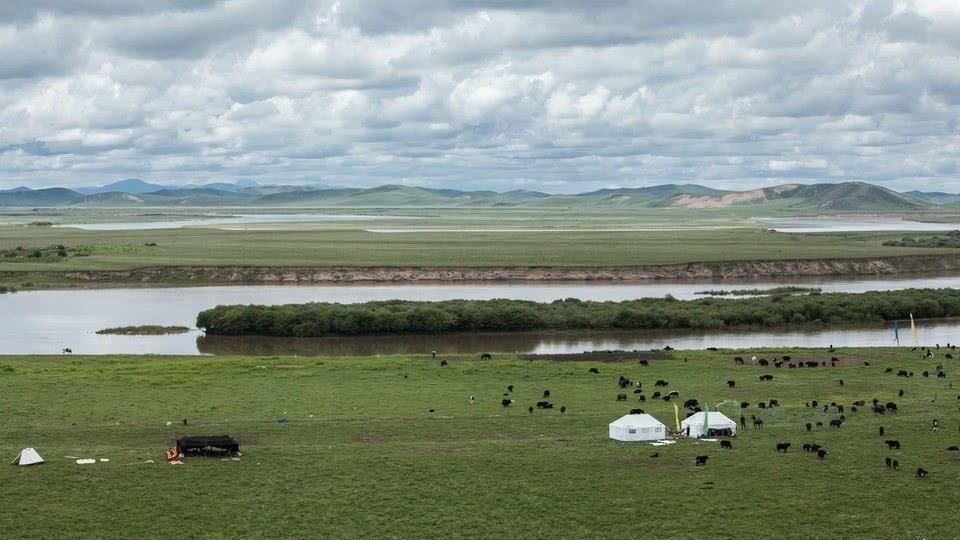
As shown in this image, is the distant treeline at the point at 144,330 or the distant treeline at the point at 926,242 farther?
the distant treeline at the point at 926,242

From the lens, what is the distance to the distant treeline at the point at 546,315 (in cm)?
6625

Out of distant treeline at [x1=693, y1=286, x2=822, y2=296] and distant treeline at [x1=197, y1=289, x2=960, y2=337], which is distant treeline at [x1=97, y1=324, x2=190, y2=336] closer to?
distant treeline at [x1=197, y1=289, x2=960, y2=337]

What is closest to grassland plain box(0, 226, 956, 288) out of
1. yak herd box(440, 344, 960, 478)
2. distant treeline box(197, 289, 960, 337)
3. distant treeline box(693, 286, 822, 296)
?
distant treeline box(693, 286, 822, 296)

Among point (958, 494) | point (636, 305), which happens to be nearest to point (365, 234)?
point (636, 305)

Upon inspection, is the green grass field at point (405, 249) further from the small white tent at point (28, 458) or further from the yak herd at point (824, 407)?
the small white tent at point (28, 458)

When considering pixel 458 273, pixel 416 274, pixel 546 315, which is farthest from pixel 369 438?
pixel 458 273

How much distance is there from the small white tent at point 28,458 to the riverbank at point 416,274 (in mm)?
65133

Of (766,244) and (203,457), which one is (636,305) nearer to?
(203,457)

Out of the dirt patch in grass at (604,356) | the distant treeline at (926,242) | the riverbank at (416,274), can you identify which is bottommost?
the dirt patch in grass at (604,356)

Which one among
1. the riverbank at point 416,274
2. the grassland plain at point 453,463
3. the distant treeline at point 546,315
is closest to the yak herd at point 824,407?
the grassland plain at point 453,463

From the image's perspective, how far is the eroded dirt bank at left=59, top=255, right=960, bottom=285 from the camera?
322 feet

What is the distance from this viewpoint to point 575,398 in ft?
135

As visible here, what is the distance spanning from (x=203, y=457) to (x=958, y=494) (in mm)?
18204

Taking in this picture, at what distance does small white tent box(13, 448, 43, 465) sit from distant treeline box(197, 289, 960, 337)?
35044mm
